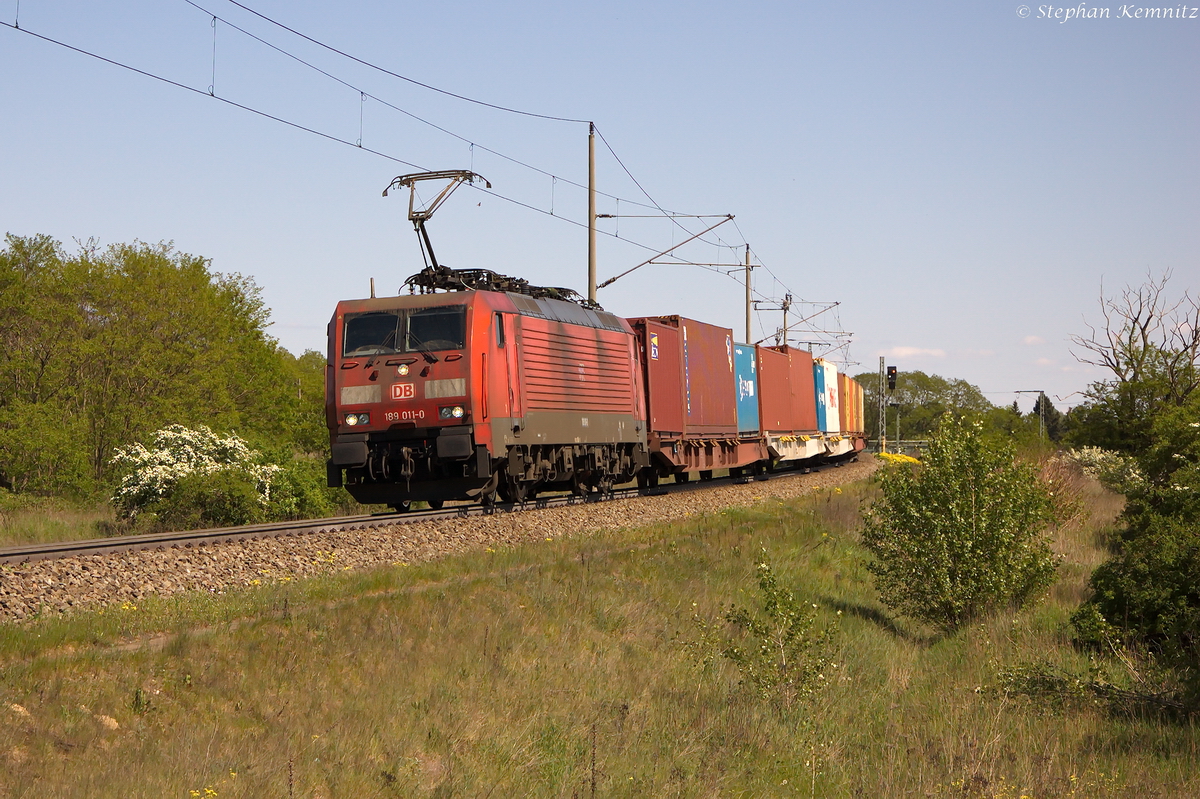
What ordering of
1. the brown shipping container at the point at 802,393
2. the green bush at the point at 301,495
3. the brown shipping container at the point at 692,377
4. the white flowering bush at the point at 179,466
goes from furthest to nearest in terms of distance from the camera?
the brown shipping container at the point at 802,393 → the brown shipping container at the point at 692,377 → the green bush at the point at 301,495 → the white flowering bush at the point at 179,466

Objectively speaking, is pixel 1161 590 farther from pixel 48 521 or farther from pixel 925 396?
pixel 925 396

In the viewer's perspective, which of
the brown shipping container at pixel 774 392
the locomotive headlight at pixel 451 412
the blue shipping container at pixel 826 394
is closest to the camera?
the locomotive headlight at pixel 451 412

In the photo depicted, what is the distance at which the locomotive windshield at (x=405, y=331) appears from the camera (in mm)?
17734

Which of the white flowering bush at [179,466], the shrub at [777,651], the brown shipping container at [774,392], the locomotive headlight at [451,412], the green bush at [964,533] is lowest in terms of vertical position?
the shrub at [777,651]

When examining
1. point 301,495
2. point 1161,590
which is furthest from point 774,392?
point 1161,590

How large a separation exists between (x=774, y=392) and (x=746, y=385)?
3.01 meters

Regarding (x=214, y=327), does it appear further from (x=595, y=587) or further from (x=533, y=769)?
(x=533, y=769)

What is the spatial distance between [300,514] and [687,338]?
10446 mm

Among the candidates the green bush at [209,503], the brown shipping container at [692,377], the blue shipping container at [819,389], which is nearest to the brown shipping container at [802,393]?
the blue shipping container at [819,389]

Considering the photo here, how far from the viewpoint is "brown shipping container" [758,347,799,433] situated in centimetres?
3384

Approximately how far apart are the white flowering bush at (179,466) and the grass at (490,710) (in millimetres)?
9729

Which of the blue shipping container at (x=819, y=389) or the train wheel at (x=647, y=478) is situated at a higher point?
the blue shipping container at (x=819, y=389)

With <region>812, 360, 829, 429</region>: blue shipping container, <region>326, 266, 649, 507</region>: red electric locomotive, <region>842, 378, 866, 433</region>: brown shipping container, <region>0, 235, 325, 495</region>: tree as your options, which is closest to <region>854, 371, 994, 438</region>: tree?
<region>842, 378, 866, 433</region>: brown shipping container

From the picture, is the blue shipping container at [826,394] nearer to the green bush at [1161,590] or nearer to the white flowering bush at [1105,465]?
the white flowering bush at [1105,465]
